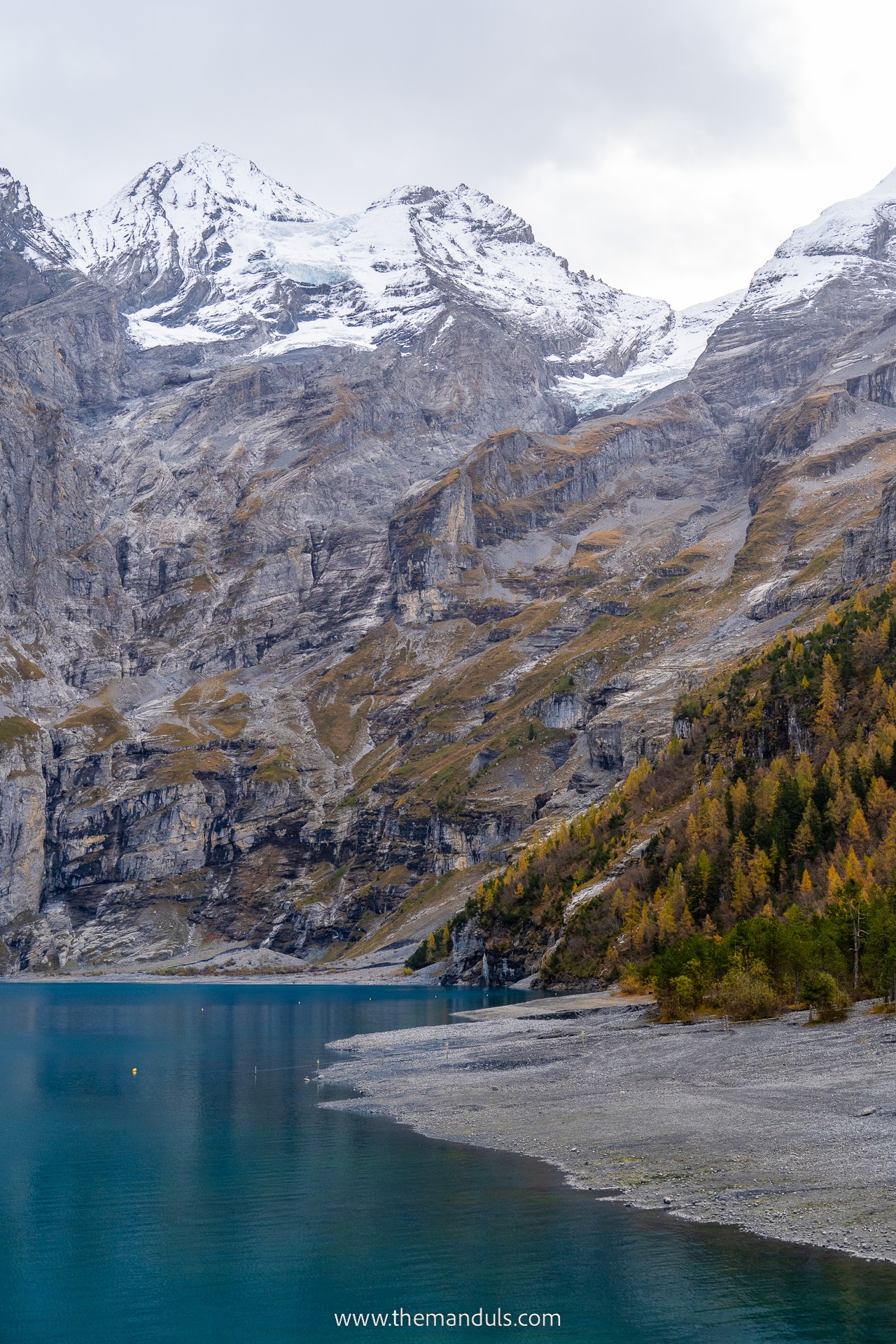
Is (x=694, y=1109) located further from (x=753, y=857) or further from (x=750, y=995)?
(x=753, y=857)

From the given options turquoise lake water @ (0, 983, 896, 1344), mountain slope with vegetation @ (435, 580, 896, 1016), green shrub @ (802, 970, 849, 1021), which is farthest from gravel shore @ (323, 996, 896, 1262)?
mountain slope with vegetation @ (435, 580, 896, 1016)

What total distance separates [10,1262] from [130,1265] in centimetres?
466

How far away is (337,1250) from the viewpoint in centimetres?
3772

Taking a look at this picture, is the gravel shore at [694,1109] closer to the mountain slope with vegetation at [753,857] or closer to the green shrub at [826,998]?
the green shrub at [826,998]

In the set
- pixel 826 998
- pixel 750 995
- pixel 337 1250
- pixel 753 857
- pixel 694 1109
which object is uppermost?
pixel 753 857

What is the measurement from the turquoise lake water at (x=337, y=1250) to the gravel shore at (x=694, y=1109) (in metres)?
2.06

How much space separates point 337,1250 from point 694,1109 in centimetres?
2352

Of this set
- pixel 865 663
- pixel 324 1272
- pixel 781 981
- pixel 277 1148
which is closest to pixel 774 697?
pixel 865 663

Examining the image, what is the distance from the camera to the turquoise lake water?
30672 mm

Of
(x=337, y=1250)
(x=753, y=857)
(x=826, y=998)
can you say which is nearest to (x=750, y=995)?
(x=826, y=998)

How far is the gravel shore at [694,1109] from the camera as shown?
37.7 m

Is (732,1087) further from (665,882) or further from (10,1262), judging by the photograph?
(665,882)

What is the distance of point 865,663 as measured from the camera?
139750 mm

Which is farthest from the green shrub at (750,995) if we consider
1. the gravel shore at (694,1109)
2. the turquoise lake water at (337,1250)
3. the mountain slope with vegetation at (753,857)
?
the turquoise lake water at (337,1250)
